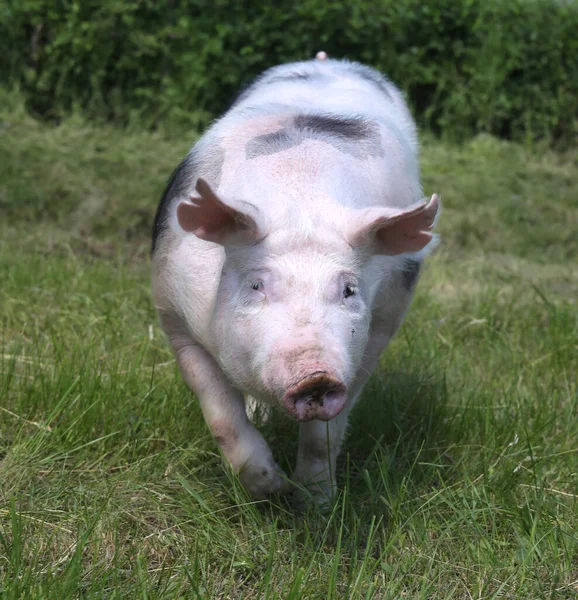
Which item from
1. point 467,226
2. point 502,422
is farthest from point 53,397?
point 467,226

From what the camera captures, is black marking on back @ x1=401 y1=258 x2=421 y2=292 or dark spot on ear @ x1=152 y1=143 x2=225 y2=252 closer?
dark spot on ear @ x1=152 y1=143 x2=225 y2=252

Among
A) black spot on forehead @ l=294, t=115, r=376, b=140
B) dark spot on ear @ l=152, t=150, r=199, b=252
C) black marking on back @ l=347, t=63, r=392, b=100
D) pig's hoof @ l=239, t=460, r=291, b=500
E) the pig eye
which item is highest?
black spot on forehead @ l=294, t=115, r=376, b=140

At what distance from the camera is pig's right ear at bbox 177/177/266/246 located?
2.59 m

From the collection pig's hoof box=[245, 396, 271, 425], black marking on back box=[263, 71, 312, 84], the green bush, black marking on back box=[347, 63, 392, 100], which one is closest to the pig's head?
pig's hoof box=[245, 396, 271, 425]

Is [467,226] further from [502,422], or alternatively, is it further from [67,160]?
[502,422]

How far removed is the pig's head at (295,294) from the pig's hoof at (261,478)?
329mm

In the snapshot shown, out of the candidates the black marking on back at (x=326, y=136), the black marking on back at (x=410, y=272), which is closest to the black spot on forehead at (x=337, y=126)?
the black marking on back at (x=326, y=136)

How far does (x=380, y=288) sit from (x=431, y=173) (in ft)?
17.1

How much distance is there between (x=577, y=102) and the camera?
9.44 meters

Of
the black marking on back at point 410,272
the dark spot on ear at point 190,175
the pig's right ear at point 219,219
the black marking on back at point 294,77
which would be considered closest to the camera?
the pig's right ear at point 219,219

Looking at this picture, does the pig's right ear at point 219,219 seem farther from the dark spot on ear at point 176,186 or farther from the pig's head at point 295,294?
the dark spot on ear at point 176,186

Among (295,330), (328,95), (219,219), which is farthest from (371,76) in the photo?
(295,330)

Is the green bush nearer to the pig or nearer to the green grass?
the green grass

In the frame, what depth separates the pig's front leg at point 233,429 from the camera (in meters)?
2.98
